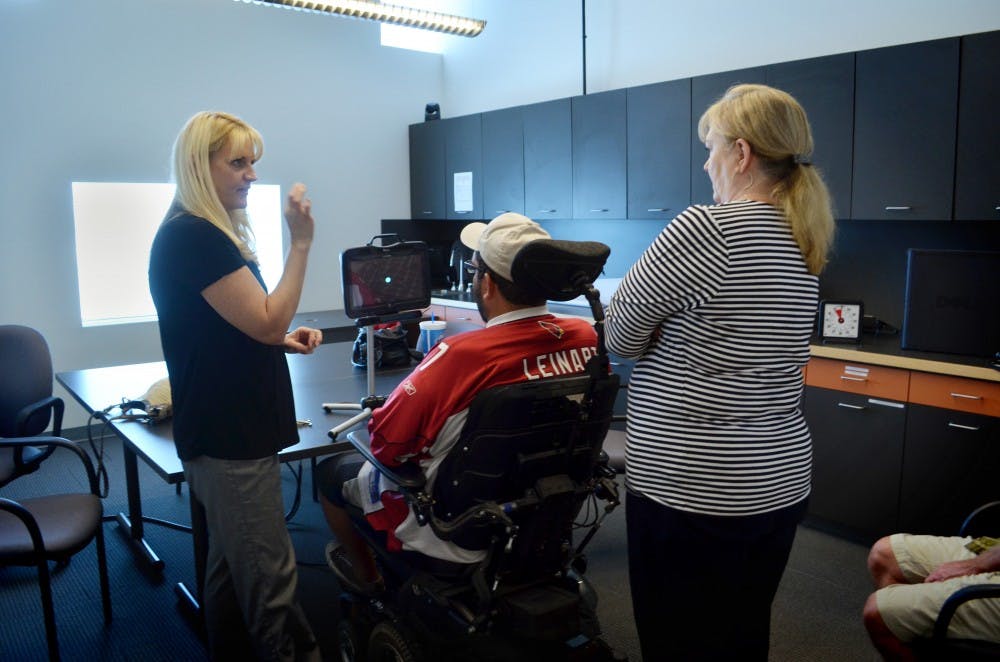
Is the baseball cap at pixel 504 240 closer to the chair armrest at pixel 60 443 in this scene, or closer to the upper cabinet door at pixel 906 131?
the chair armrest at pixel 60 443

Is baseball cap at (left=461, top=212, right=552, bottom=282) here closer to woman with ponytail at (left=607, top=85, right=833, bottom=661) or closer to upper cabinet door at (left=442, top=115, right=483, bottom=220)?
woman with ponytail at (left=607, top=85, right=833, bottom=661)

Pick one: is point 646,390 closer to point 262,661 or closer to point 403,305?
point 403,305

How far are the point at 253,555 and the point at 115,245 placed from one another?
3.59 metres

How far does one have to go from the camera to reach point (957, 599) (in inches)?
66.1

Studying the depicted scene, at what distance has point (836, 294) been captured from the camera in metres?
3.96

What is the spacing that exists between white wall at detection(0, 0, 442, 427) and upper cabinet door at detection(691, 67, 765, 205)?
269 cm

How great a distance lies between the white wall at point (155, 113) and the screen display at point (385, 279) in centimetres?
324

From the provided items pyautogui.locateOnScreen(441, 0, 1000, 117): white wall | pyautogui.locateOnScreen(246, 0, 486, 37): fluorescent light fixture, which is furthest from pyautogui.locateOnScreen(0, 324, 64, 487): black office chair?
pyautogui.locateOnScreen(441, 0, 1000, 117): white wall

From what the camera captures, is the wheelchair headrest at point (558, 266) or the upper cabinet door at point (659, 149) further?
the upper cabinet door at point (659, 149)

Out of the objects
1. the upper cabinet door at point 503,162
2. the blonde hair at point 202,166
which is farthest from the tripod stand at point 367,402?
the upper cabinet door at point 503,162

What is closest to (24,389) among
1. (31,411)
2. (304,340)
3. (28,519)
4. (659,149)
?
(31,411)

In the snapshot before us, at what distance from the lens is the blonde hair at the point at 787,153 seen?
4.75ft

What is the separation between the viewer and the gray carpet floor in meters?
2.51

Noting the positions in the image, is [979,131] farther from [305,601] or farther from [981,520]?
[305,601]
